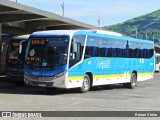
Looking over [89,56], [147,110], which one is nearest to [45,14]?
[89,56]

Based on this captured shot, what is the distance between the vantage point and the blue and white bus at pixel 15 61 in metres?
22.1

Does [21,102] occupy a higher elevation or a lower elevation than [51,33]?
lower

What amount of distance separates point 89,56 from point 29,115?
7.97 metres

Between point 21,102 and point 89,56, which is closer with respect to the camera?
point 21,102

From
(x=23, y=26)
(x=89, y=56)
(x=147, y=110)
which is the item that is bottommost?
(x=147, y=110)

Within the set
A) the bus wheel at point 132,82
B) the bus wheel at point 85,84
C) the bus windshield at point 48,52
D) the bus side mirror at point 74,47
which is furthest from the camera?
the bus wheel at point 132,82

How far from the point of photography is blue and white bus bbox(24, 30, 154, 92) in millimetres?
16891

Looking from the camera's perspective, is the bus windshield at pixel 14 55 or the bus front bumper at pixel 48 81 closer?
the bus front bumper at pixel 48 81

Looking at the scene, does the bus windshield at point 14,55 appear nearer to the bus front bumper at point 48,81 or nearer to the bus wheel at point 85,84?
the bus wheel at point 85,84

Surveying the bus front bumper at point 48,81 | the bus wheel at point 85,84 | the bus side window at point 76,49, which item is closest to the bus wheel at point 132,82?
the bus wheel at point 85,84

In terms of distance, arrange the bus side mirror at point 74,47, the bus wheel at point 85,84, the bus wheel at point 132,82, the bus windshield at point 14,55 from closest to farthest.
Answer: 1. the bus side mirror at point 74,47
2. the bus wheel at point 85,84
3. the bus windshield at point 14,55
4. the bus wheel at point 132,82

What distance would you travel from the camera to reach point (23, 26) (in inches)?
1229

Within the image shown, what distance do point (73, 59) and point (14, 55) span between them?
6.60m

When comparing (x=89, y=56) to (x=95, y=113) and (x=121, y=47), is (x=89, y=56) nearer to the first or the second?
(x=121, y=47)
